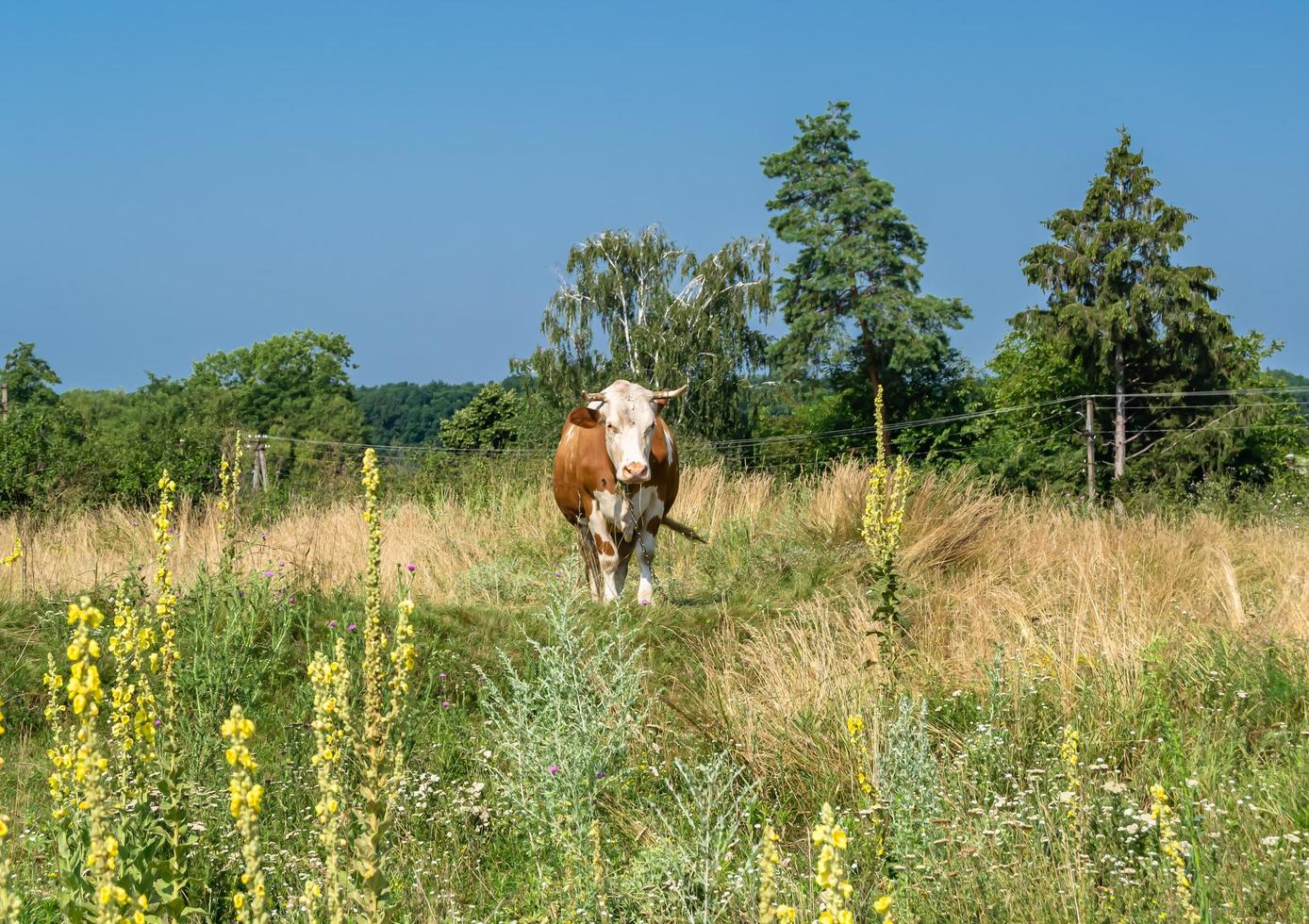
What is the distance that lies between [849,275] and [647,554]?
32.0m

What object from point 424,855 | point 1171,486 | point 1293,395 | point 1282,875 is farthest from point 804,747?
point 1293,395

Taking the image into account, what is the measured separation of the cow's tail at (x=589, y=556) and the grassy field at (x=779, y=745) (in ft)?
1.11

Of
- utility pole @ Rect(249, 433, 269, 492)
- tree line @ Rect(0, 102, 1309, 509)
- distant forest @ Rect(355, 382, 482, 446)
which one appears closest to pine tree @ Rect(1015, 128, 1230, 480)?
tree line @ Rect(0, 102, 1309, 509)

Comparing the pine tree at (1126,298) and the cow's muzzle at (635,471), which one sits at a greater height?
the pine tree at (1126,298)

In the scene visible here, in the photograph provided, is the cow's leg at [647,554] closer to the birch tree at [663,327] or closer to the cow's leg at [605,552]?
the cow's leg at [605,552]

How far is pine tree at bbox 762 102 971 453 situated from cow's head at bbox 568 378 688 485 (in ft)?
101

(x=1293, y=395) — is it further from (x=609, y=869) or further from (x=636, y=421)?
(x=609, y=869)

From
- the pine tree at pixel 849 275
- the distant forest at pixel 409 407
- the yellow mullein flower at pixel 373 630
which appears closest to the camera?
the yellow mullein flower at pixel 373 630

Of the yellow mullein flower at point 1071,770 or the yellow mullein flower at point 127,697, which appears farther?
the yellow mullein flower at point 1071,770

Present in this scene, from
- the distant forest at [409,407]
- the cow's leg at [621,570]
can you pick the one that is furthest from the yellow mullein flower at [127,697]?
the distant forest at [409,407]

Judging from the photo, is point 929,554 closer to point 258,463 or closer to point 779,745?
point 779,745

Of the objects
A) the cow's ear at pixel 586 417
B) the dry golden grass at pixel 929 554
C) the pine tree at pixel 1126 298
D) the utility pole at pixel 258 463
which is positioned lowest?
the dry golden grass at pixel 929 554

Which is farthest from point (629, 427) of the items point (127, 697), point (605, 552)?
point (127, 697)

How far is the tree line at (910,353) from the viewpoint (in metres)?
33.0
